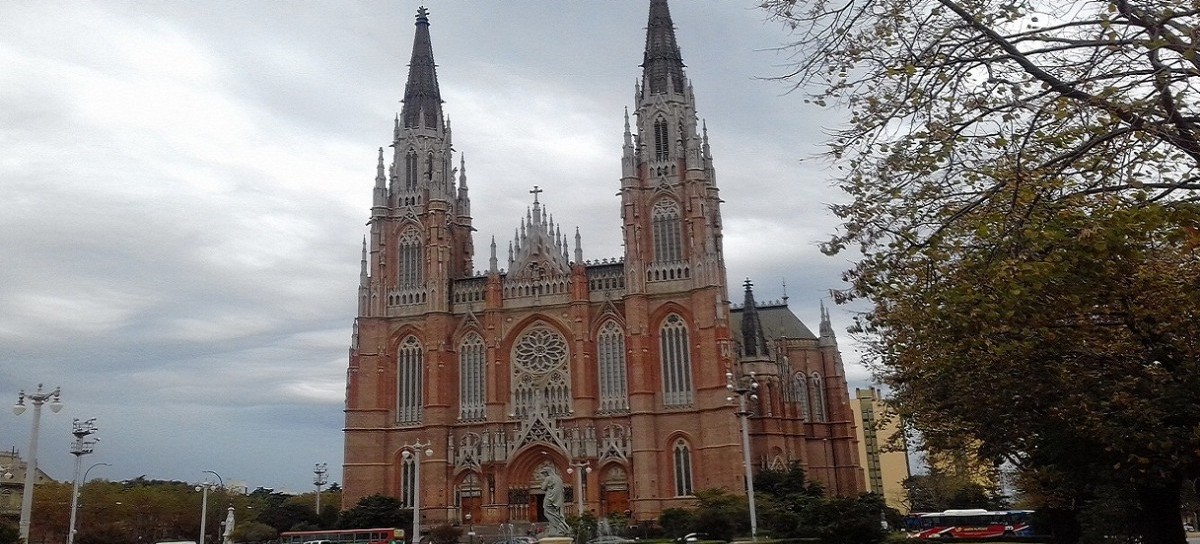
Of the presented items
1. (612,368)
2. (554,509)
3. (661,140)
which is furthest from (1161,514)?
(661,140)

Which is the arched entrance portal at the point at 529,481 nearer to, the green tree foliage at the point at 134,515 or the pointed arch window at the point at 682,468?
the pointed arch window at the point at 682,468

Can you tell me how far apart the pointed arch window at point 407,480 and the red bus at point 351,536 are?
21.1 ft

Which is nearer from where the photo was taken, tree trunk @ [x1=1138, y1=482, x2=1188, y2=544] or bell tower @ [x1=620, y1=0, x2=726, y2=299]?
tree trunk @ [x1=1138, y1=482, x2=1188, y2=544]

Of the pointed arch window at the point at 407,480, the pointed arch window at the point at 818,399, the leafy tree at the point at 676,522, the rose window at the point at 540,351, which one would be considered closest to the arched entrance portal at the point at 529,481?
the rose window at the point at 540,351

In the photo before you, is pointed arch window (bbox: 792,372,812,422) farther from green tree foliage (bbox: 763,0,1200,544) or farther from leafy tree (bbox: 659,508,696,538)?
green tree foliage (bbox: 763,0,1200,544)

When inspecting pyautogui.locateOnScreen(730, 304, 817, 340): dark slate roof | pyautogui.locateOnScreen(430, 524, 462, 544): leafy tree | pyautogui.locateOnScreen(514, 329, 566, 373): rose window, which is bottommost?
pyautogui.locateOnScreen(430, 524, 462, 544): leafy tree

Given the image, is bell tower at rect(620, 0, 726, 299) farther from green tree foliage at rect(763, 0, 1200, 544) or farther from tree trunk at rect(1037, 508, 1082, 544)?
green tree foliage at rect(763, 0, 1200, 544)

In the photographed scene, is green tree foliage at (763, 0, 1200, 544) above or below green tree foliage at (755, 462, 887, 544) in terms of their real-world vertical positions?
above

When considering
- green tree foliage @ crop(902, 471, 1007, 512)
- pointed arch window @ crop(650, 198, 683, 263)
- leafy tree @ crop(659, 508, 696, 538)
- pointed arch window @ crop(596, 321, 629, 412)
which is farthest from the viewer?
green tree foliage @ crop(902, 471, 1007, 512)

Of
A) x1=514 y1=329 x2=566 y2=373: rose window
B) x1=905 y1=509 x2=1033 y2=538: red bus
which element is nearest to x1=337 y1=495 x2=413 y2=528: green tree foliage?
x1=514 y1=329 x2=566 y2=373: rose window

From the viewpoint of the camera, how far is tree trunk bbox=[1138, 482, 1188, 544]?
19297 millimetres

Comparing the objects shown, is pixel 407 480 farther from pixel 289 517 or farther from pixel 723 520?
pixel 723 520

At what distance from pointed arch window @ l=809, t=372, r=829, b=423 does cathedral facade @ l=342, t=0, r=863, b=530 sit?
5.71 meters

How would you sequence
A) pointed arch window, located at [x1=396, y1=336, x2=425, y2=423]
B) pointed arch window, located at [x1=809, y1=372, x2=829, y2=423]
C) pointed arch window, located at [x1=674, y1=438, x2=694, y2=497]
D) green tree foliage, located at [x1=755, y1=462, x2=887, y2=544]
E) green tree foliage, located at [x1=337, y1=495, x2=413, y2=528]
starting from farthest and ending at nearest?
pointed arch window, located at [x1=809, y1=372, x2=829, y2=423], pointed arch window, located at [x1=396, y1=336, x2=425, y2=423], pointed arch window, located at [x1=674, y1=438, x2=694, y2=497], green tree foliage, located at [x1=337, y1=495, x2=413, y2=528], green tree foliage, located at [x1=755, y1=462, x2=887, y2=544]
